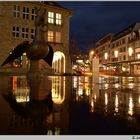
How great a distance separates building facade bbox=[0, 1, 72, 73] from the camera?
116 feet

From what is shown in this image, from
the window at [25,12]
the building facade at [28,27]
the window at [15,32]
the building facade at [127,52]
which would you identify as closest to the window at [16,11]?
the building facade at [28,27]

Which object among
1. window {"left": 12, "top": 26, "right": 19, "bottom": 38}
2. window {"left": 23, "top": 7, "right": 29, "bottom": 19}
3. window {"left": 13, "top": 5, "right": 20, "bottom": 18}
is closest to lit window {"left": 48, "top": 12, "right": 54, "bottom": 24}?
window {"left": 23, "top": 7, "right": 29, "bottom": 19}

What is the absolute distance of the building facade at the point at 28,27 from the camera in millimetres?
35469

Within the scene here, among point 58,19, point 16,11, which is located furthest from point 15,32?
point 58,19

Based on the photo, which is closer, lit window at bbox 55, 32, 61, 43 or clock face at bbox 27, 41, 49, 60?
clock face at bbox 27, 41, 49, 60

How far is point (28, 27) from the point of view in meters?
37.2

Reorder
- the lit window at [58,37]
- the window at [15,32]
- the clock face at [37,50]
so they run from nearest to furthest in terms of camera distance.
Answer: the clock face at [37,50]
the window at [15,32]
the lit window at [58,37]

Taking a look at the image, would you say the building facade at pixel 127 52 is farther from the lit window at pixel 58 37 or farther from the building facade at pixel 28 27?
the lit window at pixel 58 37

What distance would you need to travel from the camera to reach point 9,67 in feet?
115

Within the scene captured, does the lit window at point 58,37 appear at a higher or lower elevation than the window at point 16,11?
lower

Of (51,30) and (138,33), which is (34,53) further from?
(138,33)

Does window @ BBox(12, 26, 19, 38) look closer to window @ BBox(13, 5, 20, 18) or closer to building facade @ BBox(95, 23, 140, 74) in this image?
window @ BBox(13, 5, 20, 18)

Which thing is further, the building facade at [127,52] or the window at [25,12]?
the building facade at [127,52]

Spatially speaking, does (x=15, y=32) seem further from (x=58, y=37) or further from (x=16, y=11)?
(x=58, y=37)
